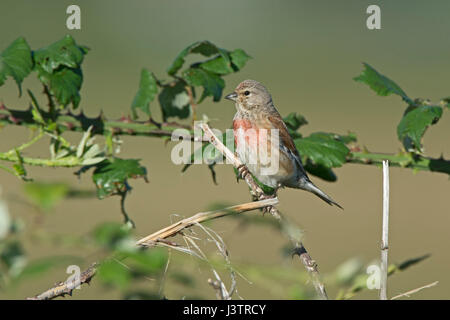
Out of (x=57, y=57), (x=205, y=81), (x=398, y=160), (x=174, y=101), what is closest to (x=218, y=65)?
(x=205, y=81)

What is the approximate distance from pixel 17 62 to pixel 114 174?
0.59 metres

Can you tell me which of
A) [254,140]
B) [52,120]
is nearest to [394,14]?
[254,140]

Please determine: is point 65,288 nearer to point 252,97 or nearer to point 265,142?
point 265,142

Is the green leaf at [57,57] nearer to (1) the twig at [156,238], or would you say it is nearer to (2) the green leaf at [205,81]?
(2) the green leaf at [205,81]

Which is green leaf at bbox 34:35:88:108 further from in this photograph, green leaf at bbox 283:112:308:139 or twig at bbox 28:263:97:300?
twig at bbox 28:263:97:300

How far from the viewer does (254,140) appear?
4.23 meters

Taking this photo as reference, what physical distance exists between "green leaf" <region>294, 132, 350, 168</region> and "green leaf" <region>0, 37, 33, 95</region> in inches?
46.3

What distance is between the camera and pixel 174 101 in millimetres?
3039

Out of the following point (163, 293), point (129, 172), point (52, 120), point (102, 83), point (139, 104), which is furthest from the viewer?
point (102, 83)

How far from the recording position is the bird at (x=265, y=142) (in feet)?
13.8

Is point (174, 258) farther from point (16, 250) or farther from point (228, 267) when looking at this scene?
point (16, 250)

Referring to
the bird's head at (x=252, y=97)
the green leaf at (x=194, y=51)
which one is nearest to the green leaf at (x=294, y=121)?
the green leaf at (x=194, y=51)

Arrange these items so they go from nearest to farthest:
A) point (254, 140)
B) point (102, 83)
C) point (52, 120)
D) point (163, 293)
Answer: point (163, 293), point (52, 120), point (254, 140), point (102, 83)

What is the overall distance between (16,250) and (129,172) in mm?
1593
